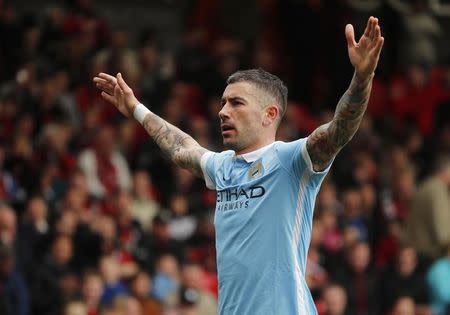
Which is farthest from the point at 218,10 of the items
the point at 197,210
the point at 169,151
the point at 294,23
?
the point at 169,151

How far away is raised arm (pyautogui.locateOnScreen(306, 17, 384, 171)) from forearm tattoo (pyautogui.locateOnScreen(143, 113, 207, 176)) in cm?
117

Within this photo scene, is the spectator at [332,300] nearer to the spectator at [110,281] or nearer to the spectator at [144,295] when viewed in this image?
the spectator at [144,295]

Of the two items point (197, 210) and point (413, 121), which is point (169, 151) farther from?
point (413, 121)

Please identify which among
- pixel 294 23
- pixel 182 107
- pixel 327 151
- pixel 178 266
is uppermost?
pixel 294 23

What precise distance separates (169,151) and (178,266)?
6402 millimetres

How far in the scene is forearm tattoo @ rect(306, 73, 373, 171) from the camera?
20.6 feet

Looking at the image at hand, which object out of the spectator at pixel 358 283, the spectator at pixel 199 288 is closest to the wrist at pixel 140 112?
the spectator at pixel 199 288

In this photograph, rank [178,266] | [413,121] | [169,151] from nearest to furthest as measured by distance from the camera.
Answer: [169,151] → [178,266] → [413,121]

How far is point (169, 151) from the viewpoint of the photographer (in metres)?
7.68

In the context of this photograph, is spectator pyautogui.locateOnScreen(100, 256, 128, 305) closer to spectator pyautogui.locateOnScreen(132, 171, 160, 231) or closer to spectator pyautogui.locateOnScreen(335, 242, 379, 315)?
spectator pyautogui.locateOnScreen(132, 171, 160, 231)

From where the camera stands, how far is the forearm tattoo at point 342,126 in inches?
247

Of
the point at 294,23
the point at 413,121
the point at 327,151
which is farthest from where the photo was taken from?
the point at 294,23

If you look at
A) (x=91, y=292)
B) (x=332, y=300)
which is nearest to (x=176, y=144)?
(x=91, y=292)

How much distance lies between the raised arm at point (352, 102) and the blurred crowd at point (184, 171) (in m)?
6.11
